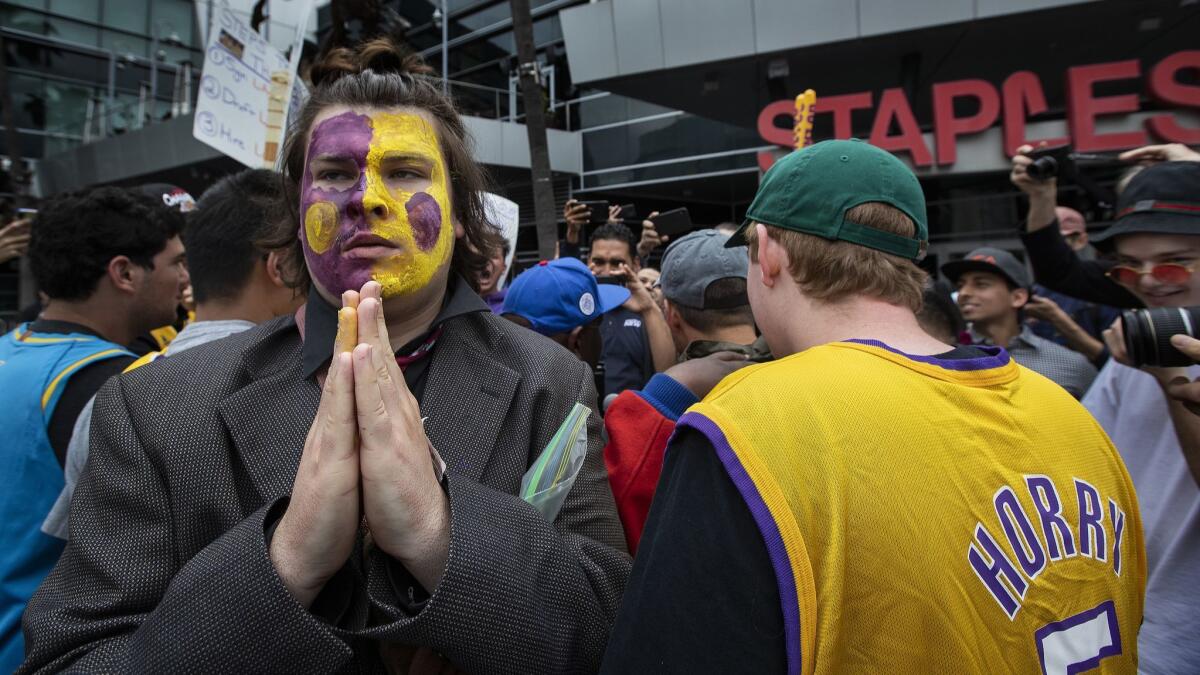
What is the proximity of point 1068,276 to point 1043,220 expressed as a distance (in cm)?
26

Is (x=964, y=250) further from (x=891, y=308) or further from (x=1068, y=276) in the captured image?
(x=891, y=308)

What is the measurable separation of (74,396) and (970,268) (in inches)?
160

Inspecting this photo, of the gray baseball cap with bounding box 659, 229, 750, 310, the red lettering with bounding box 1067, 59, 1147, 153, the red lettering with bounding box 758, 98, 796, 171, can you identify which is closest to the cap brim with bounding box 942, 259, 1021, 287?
the gray baseball cap with bounding box 659, 229, 750, 310

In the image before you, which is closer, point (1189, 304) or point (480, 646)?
point (480, 646)

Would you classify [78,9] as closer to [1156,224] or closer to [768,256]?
[768,256]

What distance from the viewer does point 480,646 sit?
110cm

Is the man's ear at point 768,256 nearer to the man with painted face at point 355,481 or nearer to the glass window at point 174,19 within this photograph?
the man with painted face at point 355,481

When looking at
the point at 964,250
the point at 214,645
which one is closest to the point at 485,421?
the point at 214,645

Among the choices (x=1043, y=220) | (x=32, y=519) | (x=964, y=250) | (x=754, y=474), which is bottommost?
(x=32, y=519)

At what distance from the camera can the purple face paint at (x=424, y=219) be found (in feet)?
4.86

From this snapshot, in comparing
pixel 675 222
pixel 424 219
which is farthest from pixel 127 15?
pixel 424 219

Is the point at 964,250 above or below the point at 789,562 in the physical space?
above

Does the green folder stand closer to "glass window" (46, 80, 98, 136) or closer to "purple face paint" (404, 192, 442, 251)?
"purple face paint" (404, 192, 442, 251)

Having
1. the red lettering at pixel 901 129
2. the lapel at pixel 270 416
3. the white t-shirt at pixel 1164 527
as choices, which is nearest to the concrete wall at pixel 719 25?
the red lettering at pixel 901 129
